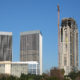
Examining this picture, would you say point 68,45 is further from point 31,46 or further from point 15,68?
point 31,46

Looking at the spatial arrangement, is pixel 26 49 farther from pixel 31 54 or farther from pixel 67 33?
pixel 67 33

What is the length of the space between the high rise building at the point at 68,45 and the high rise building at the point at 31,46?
35015 millimetres

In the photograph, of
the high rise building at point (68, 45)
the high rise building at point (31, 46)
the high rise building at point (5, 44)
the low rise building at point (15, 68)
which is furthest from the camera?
the high rise building at point (5, 44)

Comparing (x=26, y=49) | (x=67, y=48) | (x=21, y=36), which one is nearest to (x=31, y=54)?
(x=26, y=49)

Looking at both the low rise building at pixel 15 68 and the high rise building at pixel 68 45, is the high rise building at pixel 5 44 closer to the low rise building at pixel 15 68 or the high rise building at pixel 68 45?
the low rise building at pixel 15 68

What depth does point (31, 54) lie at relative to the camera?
611 ft

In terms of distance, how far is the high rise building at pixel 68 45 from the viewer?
144 metres

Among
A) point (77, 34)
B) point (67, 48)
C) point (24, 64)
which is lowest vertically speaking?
point (24, 64)

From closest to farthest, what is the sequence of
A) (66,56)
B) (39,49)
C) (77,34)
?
(66,56) < (77,34) < (39,49)

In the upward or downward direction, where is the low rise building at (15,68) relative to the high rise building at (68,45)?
downward

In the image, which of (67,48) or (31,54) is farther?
(31,54)

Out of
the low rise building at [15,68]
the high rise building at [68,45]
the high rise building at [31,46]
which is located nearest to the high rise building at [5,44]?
the high rise building at [31,46]

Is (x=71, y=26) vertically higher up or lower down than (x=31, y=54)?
higher up

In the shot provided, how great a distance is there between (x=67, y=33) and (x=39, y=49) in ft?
130
